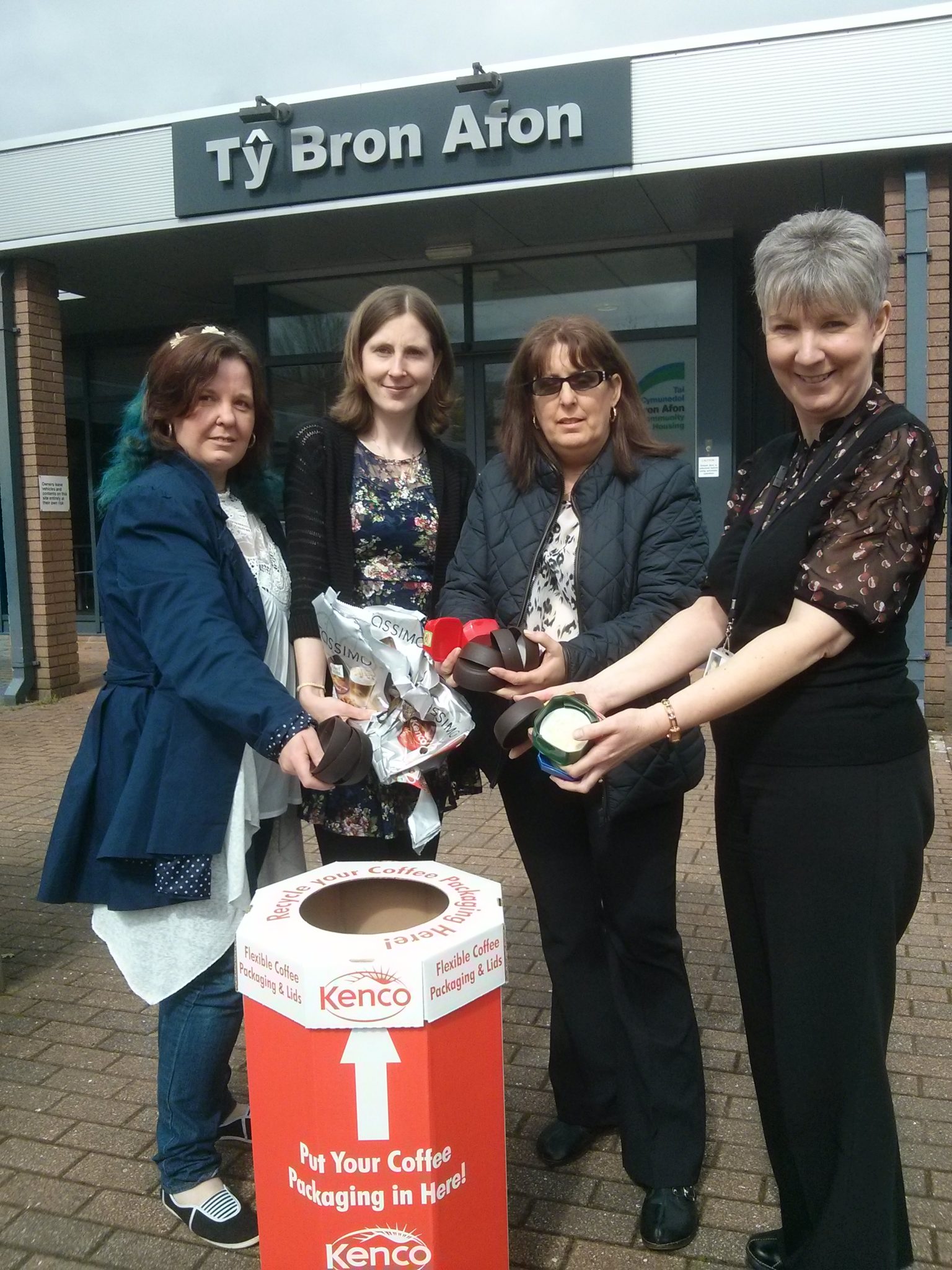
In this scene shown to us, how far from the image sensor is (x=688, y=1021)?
8.48ft

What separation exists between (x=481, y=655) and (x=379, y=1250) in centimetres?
106

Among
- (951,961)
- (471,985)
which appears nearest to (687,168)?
(951,961)

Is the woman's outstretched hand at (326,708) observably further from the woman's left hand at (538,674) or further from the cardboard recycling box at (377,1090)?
the cardboard recycling box at (377,1090)

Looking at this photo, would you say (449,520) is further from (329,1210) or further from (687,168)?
(687,168)

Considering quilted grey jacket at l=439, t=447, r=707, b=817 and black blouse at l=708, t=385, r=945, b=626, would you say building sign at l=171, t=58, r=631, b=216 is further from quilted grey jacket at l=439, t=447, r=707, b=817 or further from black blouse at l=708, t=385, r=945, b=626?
black blouse at l=708, t=385, r=945, b=626

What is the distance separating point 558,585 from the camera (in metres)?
2.54

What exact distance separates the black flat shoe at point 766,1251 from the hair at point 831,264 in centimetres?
188

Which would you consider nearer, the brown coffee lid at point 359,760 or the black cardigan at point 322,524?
the brown coffee lid at point 359,760

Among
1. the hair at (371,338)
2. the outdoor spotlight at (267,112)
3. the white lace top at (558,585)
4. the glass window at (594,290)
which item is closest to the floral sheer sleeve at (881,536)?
the white lace top at (558,585)

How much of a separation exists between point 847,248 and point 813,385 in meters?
0.23

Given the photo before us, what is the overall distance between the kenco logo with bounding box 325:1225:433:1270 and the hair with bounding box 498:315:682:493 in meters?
1.59

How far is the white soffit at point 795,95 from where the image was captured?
6727 mm

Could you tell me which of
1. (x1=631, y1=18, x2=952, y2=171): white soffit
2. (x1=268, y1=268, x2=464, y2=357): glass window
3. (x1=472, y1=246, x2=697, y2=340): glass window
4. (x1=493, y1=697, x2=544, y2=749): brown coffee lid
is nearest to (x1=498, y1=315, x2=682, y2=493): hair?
(x1=493, y1=697, x2=544, y2=749): brown coffee lid

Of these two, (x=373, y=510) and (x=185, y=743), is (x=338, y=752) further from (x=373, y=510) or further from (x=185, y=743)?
(x=373, y=510)
